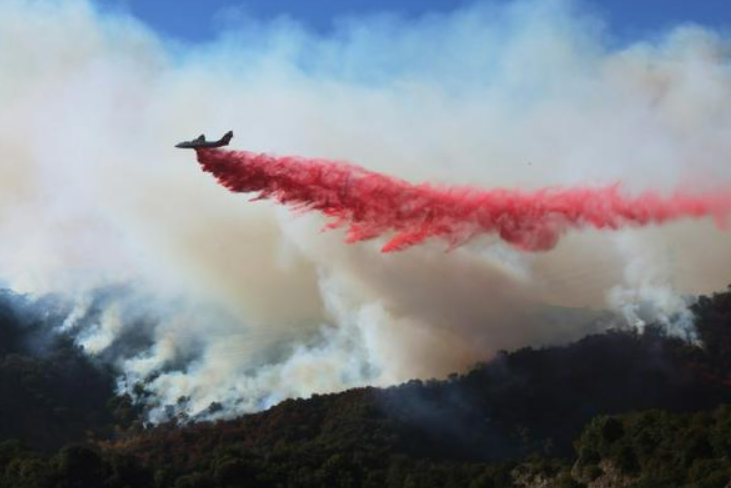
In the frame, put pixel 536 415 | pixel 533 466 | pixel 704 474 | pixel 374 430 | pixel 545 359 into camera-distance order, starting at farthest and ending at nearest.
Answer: pixel 545 359, pixel 536 415, pixel 374 430, pixel 533 466, pixel 704 474

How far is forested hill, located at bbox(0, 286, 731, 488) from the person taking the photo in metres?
112

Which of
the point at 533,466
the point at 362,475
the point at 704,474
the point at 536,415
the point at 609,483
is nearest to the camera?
the point at 704,474

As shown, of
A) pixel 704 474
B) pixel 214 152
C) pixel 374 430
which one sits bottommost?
pixel 704 474

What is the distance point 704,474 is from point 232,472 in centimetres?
5753

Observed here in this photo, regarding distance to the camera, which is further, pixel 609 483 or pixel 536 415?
pixel 536 415

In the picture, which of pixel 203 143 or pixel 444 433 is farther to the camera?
pixel 444 433

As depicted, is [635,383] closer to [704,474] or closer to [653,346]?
[653,346]

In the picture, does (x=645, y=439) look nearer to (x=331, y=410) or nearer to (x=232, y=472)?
(x=232, y=472)

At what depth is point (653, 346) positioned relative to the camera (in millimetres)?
199125

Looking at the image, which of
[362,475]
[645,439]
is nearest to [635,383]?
[362,475]

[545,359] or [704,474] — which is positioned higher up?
[545,359]

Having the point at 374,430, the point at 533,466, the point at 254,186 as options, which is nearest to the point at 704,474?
the point at 533,466

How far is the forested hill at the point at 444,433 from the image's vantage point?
112 metres

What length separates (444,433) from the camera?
17025cm
